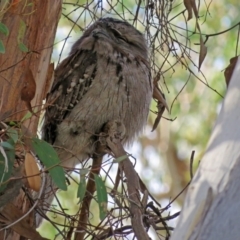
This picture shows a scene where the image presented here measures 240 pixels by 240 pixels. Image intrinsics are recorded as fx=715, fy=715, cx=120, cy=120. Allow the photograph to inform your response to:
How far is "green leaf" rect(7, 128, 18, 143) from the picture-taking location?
1892 mm

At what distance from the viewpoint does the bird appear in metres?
2.96

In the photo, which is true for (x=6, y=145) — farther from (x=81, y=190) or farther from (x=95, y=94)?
(x=95, y=94)

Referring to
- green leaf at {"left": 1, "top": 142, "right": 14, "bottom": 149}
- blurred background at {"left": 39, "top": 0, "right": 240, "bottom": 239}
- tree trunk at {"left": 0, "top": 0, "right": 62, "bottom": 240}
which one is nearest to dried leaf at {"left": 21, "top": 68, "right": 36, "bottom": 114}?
tree trunk at {"left": 0, "top": 0, "right": 62, "bottom": 240}

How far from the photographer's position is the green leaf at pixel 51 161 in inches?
74.3

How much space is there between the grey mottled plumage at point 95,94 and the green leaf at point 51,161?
905 millimetres

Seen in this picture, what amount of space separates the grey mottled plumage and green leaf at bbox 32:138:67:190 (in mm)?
905

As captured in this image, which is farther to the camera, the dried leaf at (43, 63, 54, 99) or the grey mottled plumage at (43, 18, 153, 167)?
the grey mottled plumage at (43, 18, 153, 167)

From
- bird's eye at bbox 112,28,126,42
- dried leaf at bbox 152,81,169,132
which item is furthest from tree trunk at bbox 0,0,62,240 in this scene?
bird's eye at bbox 112,28,126,42

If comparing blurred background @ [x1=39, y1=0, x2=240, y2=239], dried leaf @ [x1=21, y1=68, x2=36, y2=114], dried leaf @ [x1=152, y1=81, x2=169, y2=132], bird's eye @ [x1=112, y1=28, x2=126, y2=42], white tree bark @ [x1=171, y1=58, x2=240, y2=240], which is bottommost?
white tree bark @ [x1=171, y1=58, x2=240, y2=240]

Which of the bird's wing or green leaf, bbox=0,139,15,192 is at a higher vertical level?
the bird's wing

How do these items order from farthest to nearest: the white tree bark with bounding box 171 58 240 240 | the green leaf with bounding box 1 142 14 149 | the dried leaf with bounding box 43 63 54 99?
the dried leaf with bounding box 43 63 54 99, the green leaf with bounding box 1 142 14 149, the white tree bark with bounding box 171 58 240 240

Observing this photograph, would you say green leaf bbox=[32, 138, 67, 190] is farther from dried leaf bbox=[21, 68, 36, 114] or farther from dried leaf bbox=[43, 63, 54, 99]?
dried leaf bbox=[43, 63, 54, 99]

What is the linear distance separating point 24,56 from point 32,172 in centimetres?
51

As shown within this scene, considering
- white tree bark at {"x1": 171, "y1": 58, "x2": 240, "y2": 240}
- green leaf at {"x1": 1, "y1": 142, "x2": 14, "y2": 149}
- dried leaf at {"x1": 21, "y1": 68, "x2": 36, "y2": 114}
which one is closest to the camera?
white tree bark at {"x1": 171, "y1": 58, "x2": 240, "y2": 240}
